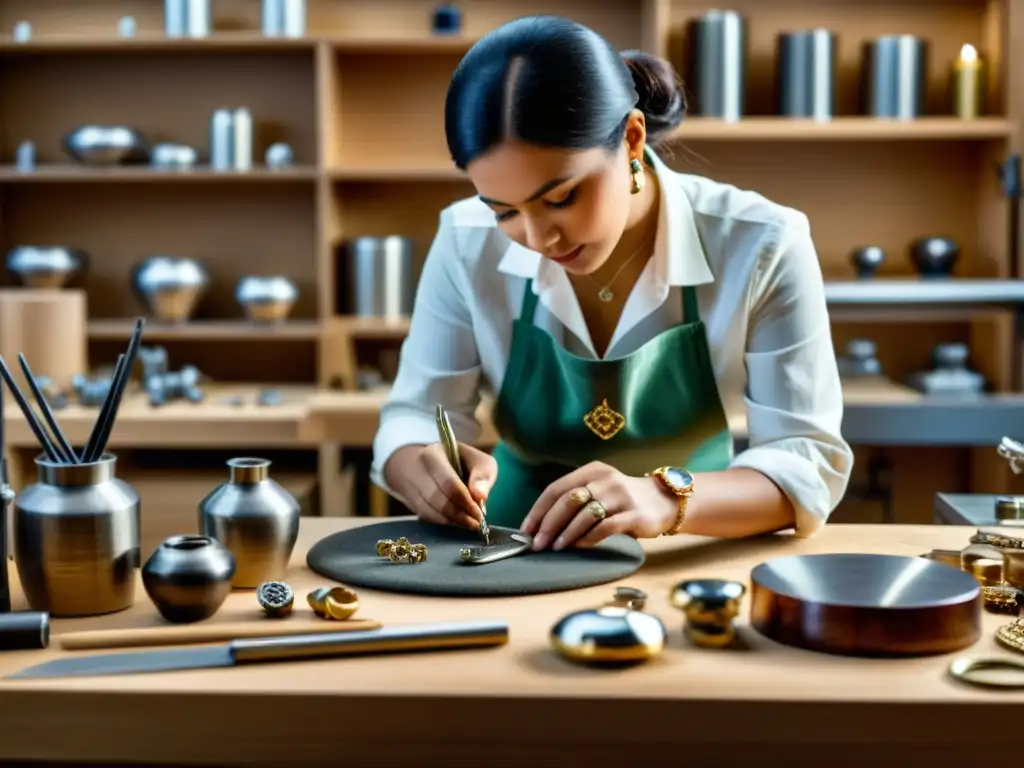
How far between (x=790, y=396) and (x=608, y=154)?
0.45m

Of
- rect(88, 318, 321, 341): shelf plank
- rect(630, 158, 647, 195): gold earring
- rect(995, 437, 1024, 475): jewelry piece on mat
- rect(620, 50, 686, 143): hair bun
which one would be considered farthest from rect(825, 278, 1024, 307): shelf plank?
rect(995, 437, 1024, 475): jewelry piece on mat

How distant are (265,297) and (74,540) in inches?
116

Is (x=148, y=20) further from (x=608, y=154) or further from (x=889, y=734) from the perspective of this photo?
(x=889, y=734)

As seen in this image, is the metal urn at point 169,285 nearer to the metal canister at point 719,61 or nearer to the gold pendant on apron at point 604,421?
the metal canister at point 719,61

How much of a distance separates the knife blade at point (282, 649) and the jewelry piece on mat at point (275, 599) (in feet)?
0.28

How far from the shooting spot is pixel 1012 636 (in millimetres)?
1168

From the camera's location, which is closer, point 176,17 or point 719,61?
point 719,61

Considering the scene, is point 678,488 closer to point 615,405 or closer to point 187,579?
point 615,405

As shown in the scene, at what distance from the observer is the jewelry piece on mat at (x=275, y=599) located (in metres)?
1.25

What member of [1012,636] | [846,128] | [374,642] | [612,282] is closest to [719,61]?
[846,128]

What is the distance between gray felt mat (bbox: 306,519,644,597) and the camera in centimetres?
134

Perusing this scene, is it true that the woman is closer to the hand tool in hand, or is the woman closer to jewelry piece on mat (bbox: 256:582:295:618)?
the hand tool in hand

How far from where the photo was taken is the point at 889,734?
1.02 metres

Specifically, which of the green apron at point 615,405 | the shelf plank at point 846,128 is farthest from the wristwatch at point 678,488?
the shelf plank at point 846,128
